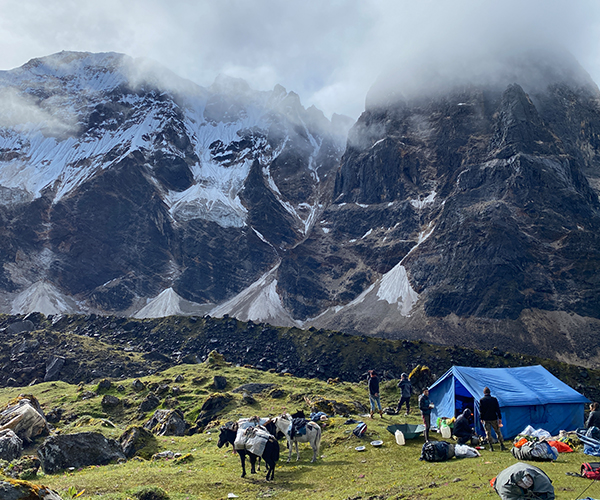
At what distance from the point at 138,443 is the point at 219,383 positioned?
19.9m

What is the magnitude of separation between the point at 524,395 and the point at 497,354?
49.0m

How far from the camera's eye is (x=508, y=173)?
582 ft

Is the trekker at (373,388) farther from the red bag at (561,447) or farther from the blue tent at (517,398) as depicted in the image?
the red bag at (561,447)

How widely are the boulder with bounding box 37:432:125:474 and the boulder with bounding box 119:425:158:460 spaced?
4.20 feet

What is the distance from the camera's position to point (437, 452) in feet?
57.5

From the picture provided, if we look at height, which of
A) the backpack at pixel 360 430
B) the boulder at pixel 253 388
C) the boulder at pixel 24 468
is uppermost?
the boulder at pixel 24 468

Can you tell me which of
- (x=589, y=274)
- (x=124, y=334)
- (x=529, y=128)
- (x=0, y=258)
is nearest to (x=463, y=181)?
(x=529, y=128)

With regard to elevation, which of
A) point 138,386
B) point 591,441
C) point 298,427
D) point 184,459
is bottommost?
point 138,386

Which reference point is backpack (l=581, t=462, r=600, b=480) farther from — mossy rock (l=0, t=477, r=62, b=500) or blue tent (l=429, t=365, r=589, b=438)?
mossy rock (l=0, t=477, r=62, b=500)

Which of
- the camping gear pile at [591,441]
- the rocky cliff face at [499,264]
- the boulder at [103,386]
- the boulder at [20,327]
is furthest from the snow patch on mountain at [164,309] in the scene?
the camping gear pile at [591,441]

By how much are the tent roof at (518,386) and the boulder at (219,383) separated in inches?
917

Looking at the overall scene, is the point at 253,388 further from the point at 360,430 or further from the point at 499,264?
the point at 499,264

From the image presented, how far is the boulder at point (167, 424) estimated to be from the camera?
3064 cm

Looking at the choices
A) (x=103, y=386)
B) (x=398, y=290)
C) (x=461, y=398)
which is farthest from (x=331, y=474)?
(x=398, y=290)
